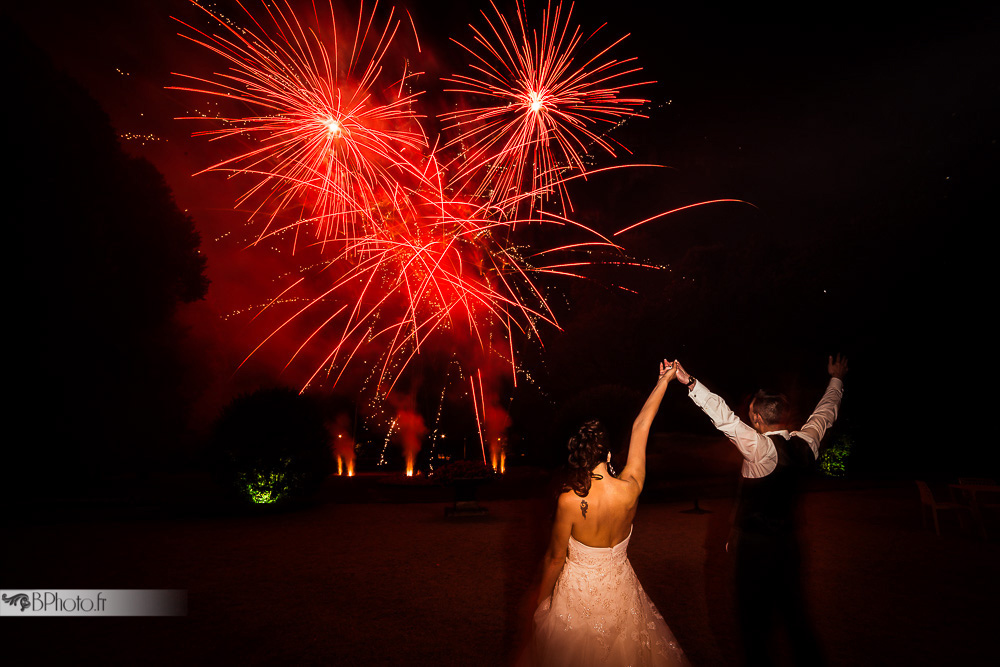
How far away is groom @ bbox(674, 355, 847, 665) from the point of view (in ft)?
11.1

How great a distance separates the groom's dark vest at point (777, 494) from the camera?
346cm

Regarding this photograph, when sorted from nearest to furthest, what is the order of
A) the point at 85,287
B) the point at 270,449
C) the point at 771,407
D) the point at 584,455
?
the point at 584,455
the point at 771,407
the point at 270,449
the point at 85,287

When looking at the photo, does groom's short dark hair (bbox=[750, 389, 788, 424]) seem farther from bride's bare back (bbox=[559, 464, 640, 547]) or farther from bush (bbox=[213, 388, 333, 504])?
bush (bbox=[213, 388, 333, 504])

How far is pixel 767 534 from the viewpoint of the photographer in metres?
3.44

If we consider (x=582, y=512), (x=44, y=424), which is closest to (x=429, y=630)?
(x=582, y=512)

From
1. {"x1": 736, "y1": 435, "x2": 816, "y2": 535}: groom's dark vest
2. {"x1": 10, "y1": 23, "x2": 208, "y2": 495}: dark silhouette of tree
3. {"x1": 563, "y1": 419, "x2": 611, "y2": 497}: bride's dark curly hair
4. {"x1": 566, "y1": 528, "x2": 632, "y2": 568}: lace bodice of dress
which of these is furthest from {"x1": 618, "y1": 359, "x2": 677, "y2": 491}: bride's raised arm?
{"x1": 10, "y1": 23, "x2": 208, "y2": 495}: dark silhouette of tree

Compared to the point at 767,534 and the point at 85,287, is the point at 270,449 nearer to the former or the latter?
the point at 85,287

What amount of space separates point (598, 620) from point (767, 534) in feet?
3.89

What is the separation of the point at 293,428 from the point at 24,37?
1282 cm

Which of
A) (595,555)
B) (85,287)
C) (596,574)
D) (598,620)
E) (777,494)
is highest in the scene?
(85,287)

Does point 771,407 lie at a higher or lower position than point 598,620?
higher

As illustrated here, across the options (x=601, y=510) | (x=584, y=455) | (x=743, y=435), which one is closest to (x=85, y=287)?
(x=584, y=455)

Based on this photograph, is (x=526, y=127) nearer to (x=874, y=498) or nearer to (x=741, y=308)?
(x=874, y=498)

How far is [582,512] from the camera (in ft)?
10.9
